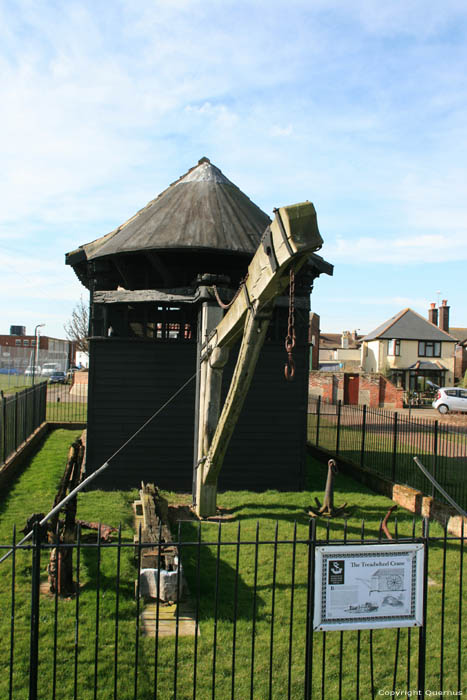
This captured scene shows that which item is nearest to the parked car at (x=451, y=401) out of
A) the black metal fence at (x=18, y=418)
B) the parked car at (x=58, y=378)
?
the black metal fence at (x=18, y=418)

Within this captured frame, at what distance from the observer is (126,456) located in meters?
12.4

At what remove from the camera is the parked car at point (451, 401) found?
3541cm

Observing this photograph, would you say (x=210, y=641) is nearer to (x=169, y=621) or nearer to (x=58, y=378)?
(x=169, y=621)

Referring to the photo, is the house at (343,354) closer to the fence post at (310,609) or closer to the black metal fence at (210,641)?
the black metal fence at (210,641)

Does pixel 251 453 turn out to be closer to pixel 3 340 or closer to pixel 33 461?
pixel 33 461

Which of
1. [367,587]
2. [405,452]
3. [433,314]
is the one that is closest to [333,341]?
[433,314]

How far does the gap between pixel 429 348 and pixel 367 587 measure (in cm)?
4890

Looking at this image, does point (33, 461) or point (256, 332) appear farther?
point (33, 461)

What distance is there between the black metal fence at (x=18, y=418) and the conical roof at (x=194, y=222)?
367 centimetres

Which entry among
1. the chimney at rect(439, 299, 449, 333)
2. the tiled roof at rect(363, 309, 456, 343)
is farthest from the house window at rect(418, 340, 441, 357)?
the chimney at rect(439, 299, 449, 333)

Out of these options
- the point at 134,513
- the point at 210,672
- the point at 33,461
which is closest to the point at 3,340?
the point at 33,461

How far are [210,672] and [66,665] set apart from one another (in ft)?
4.23

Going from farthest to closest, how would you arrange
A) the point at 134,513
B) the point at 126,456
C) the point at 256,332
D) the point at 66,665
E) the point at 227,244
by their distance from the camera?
the point at 126,456 → the point at 227,244 → the point at 134,513 → the point at 256,332 → the point at 66,665

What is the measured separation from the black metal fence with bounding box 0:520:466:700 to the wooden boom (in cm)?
224
